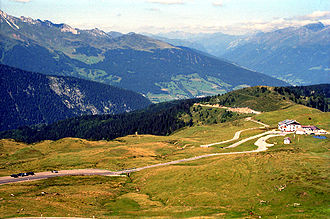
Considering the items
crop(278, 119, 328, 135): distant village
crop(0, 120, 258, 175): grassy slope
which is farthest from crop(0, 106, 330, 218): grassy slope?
crop(278, 119, 328, 135): distant village

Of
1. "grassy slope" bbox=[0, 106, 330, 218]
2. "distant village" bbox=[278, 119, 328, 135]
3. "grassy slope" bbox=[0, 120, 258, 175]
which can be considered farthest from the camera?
"distant village" bbox=[278, 119, 328, 135]

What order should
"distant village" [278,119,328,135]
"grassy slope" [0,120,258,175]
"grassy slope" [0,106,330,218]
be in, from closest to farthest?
"grassy slope" [0,106,330,218], "grassy slope" [0,120,258,175], "distant village" [278,119,328,135]

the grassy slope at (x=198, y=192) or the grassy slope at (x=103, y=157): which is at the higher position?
the grassy slope at (x=198, y=192)

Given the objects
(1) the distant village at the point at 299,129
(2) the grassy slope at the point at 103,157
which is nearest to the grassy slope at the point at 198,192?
(2) the grassy slope at the point at 103,157

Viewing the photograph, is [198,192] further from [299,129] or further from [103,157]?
[299,129]

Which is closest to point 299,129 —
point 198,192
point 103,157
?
point 103,157

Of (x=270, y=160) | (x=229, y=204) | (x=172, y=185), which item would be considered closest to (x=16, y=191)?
(x=172, y=185)

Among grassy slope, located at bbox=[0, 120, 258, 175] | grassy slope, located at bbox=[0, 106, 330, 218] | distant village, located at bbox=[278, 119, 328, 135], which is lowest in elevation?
grassy slope, located at bbox=[0, 120, 258, 175]

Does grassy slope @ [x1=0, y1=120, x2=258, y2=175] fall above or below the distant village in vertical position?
below

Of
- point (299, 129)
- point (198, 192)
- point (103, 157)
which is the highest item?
point (299, 129)

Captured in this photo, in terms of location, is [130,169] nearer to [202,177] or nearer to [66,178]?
[66,178]

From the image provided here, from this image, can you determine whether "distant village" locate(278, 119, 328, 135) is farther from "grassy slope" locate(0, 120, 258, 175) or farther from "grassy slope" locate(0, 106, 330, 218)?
"grassy slope" locate(0, 106, 330, 218)

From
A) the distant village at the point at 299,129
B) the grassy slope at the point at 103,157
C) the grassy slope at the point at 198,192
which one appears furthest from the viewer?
the distant village at the point at 299,129

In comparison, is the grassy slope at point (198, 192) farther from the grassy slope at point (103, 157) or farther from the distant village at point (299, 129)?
the distant village at point (299, 129)
